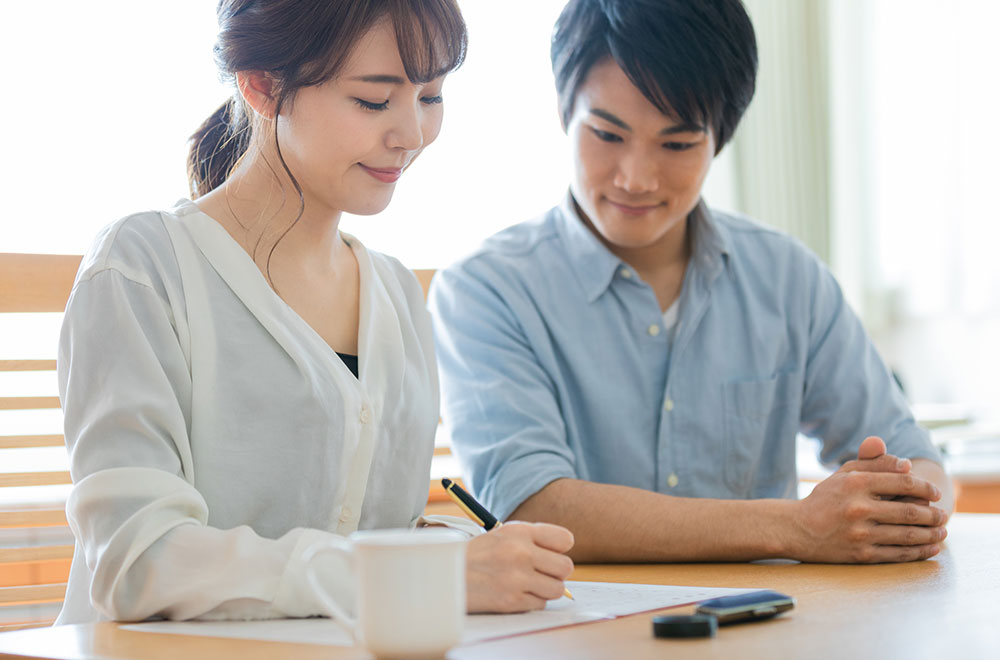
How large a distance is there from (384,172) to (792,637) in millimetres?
648

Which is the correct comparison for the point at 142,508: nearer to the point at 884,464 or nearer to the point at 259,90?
the point at 259,90

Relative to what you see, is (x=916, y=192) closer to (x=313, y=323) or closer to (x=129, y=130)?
(x=129, y=130)

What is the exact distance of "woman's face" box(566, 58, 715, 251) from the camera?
1.52 meters

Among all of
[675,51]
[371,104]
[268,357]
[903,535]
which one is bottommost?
[903,535]

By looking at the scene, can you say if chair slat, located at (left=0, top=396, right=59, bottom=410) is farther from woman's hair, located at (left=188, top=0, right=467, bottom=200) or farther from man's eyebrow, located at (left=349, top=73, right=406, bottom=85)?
man's eyebrow, located at (left=349, top=73, right=406, bottom=85)

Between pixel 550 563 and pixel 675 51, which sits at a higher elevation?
pixel 675 51

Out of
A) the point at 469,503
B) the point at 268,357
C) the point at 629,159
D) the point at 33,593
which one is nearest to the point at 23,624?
the point at 33,593

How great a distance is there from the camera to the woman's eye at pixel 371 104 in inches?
44.1

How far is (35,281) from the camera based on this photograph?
4.36 feet

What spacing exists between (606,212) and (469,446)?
41 cm

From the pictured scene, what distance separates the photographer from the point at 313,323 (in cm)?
120

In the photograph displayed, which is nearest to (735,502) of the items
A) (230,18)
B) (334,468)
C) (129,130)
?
(334,468)

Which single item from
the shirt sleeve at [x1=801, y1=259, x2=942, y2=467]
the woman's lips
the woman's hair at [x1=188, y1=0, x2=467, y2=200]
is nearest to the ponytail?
the woman's hair at [x1=188, y1=0, x2=467, y2=200]

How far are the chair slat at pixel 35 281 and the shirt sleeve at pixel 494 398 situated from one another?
1.72 feet
